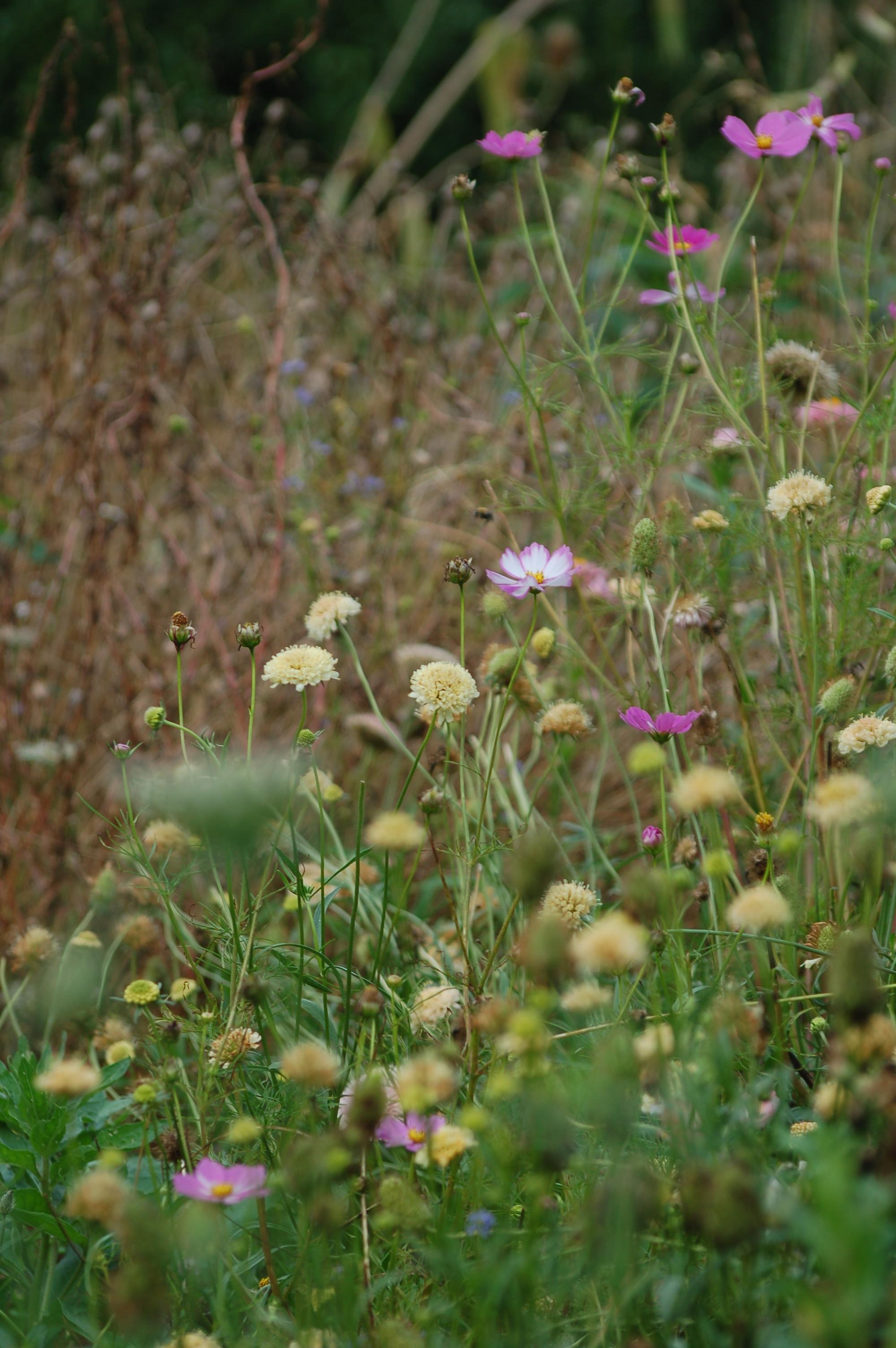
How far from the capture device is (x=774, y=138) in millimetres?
1165

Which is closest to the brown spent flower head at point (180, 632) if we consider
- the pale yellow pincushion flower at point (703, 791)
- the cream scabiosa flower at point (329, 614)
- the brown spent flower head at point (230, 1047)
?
the cream scabiosa flower at point (329, 614)

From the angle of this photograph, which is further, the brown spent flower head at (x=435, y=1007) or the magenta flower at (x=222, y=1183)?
the brown spent flower head at (x=435, y=1007)

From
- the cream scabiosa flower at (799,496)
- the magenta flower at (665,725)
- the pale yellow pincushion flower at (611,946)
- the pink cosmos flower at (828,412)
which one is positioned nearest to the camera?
the pale yellow pincushion flower at (611,946)

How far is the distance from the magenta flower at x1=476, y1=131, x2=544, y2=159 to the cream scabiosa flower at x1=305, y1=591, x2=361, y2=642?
513mm

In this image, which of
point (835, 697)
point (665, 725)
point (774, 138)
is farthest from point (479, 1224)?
point (774, 138)

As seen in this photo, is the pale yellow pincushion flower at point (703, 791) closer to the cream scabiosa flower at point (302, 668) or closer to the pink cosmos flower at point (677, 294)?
the cream scabiosa flower at point (302, 668)

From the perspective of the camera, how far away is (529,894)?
63cm

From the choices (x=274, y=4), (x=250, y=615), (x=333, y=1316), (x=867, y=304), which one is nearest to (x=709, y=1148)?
(x=333, y=1316)

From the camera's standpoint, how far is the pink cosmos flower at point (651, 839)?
91cm

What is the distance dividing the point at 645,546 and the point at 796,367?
1.26 ft

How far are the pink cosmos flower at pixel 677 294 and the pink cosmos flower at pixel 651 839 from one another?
1.76 feet

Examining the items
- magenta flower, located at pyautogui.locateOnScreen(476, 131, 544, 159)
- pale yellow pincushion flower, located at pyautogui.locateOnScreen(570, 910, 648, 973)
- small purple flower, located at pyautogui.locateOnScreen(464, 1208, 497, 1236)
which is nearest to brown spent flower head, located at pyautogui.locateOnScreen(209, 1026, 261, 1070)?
small purple flower, located at pyautogui.locateOnScreen(464, 1208, 497, 1236)

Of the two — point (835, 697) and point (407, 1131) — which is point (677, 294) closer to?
point (835, 697)

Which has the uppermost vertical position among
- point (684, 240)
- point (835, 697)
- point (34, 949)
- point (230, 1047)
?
point (684, 240)
